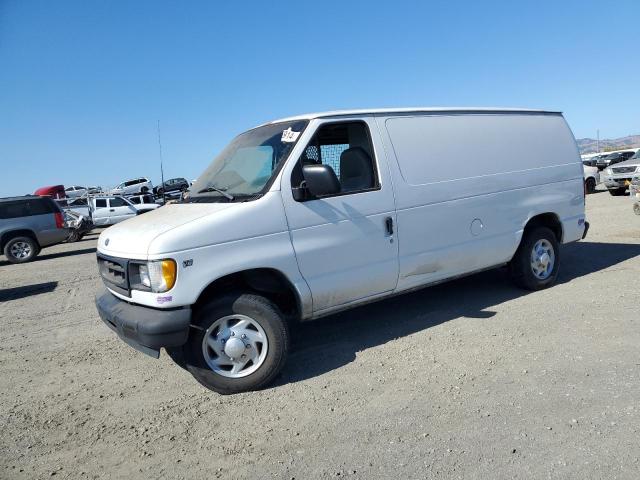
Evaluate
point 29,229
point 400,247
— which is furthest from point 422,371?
point 29,229

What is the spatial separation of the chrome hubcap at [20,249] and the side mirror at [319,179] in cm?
1302

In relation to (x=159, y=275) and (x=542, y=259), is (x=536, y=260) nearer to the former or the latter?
(x=542, y=259)

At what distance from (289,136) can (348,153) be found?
2.19 ft

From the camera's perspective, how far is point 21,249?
1385cm

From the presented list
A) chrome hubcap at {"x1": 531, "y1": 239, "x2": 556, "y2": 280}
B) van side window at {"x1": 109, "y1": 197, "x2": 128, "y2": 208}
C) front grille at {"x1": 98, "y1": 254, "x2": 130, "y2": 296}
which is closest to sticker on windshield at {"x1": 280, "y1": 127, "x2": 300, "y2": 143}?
front grille at {"x1": 98, "y1": 254, "x2": 130, "y2": 296}

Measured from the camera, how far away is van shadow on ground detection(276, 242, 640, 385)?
431cm

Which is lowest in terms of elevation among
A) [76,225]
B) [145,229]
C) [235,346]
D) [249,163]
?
[76,225]

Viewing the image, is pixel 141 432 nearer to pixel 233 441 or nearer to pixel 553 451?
pixel 233 441

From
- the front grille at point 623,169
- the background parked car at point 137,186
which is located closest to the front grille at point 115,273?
the front grille at point 623,169

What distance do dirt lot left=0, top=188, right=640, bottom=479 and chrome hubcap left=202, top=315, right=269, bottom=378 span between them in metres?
0.23

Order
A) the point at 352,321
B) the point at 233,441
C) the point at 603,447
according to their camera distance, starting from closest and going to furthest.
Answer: the point at 603,447
the point at 233,441
the point at 352,321

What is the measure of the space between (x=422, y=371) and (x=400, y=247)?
1.17 m

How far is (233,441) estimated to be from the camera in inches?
122

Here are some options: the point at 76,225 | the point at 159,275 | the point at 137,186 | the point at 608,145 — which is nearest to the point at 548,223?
the point at 159,275
